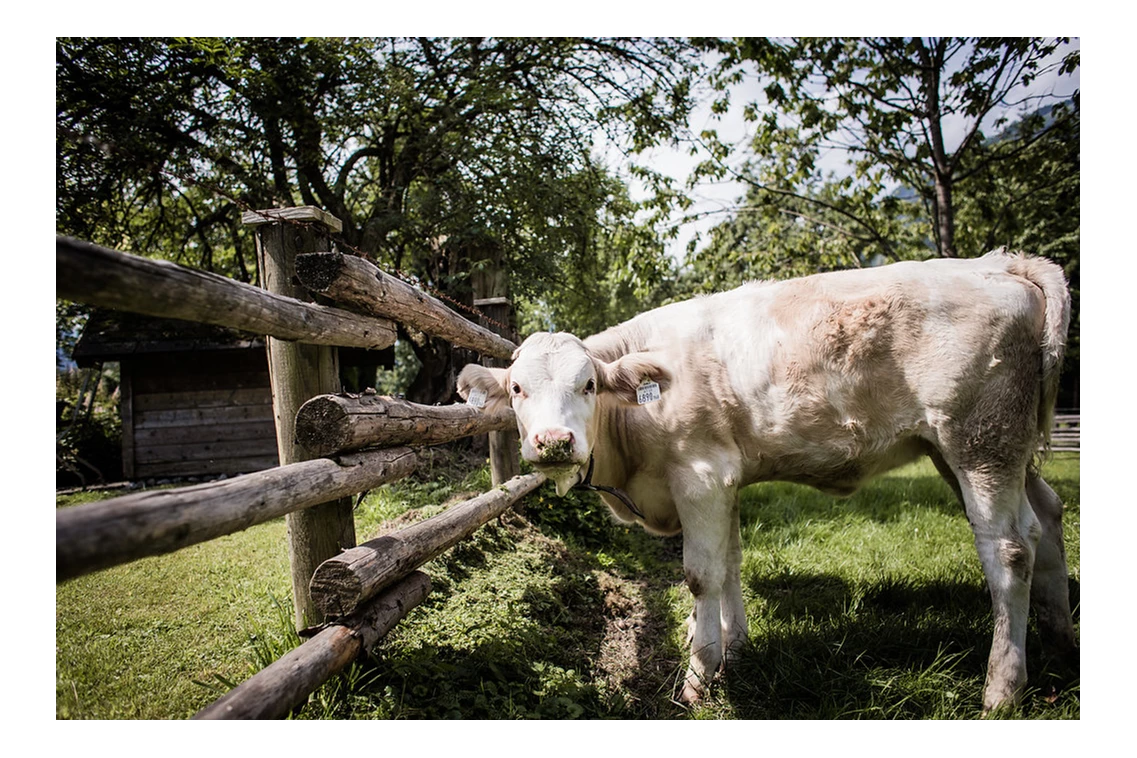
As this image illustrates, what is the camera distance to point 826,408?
3688 millimetres

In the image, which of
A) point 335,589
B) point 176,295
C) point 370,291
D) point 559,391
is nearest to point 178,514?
point 176,295

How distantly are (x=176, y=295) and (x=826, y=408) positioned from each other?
11.0ft

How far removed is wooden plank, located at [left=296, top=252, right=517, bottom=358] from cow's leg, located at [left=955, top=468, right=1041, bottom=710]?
332 centimetres

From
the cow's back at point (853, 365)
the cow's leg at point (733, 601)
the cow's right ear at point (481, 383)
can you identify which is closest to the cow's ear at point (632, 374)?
the cow's back at point (853, 365)

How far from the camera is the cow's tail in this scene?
3.40m

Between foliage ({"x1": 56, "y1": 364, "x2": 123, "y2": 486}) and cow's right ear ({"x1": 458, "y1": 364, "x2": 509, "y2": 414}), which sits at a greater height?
cow's right ear ({"x1": 458, "y1": 364, "x2": 509, "y2": 414})

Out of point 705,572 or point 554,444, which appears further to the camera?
point 705,572

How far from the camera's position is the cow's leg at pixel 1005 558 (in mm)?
3182

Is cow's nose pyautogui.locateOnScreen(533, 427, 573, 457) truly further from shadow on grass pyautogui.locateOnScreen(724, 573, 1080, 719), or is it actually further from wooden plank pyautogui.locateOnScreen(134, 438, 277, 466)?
wooden plank pyautogui.locateOnScreen(134, 438, 277, 466)

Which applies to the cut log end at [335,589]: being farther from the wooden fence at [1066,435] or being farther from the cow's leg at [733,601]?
the wooden fence at [1066,435]

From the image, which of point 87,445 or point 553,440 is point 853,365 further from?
point 87,445

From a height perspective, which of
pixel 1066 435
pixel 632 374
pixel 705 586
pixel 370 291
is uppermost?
pixel 370 291

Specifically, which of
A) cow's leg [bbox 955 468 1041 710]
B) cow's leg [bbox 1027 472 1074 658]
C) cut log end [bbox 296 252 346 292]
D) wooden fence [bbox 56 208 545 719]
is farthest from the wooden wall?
cow's leg [bbox 1027 472 1074 658]
